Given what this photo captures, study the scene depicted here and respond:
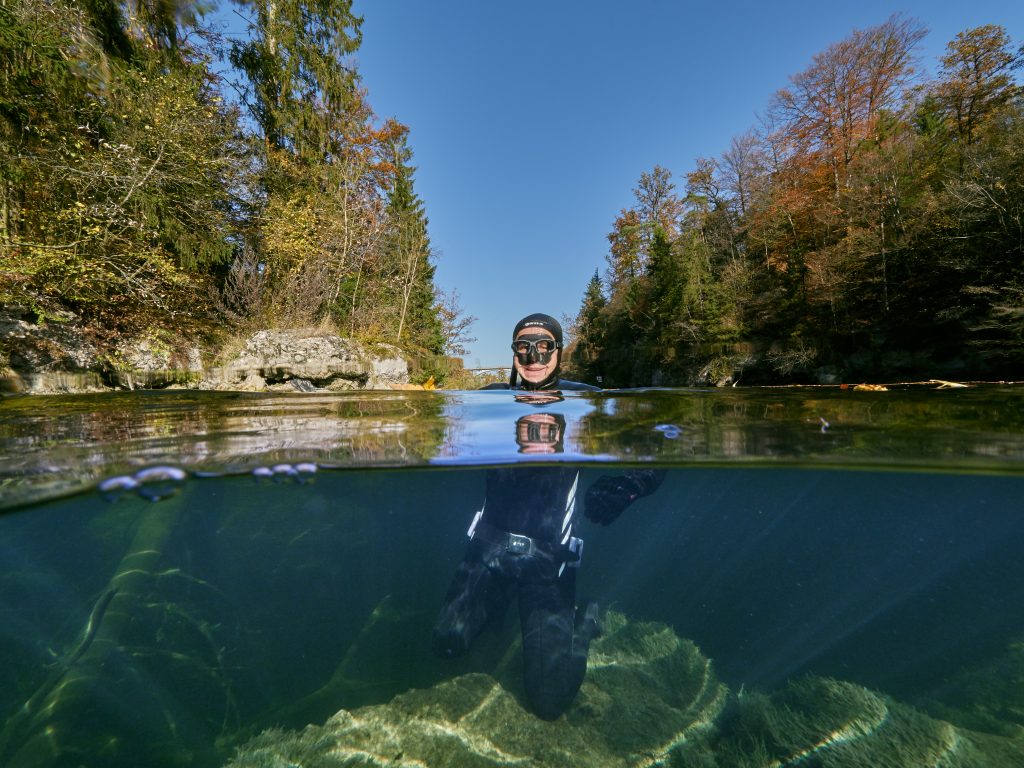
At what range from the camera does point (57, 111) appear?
1046cm

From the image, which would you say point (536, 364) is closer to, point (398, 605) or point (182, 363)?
point (398, 605)

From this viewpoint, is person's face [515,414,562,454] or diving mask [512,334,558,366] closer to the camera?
person's face [515,414,562,454]

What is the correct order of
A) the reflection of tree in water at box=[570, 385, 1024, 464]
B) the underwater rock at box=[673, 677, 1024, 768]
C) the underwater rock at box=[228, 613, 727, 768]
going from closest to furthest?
the underwater rock at box=[228, 613, 727, 768] → the underwater rock at box=[673, 677, 1024, 768] → the reflection of tree in water at box=[570, 385, 1024, 464]

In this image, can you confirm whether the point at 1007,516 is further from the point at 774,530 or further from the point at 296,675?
the point at 296,675

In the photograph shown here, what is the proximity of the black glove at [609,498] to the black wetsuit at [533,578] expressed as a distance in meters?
0.05

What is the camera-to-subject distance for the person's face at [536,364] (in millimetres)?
6594

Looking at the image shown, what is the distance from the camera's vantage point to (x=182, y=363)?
44.8 ft

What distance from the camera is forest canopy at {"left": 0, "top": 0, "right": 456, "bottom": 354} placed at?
971 cm

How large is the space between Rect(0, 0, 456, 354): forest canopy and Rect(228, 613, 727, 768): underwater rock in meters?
9.77

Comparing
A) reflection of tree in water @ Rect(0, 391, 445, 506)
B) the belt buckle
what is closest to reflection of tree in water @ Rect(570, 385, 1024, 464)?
the belt buckle

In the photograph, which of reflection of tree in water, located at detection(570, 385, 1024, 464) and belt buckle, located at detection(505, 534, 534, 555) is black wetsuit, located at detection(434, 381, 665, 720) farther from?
reflection of tree in water, located at detection(570, 385, 1024, 464)

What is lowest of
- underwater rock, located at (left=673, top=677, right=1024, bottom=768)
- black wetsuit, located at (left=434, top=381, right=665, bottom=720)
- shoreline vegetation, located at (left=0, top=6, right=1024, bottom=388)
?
underwater rock, located at (left=673, top=677, right=1024, bottom=768)

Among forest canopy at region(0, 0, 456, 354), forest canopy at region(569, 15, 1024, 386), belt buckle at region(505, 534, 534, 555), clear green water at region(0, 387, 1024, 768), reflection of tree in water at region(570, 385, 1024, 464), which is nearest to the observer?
clear green water at region(0, 387, 1024, 768)

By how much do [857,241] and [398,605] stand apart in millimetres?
25138
